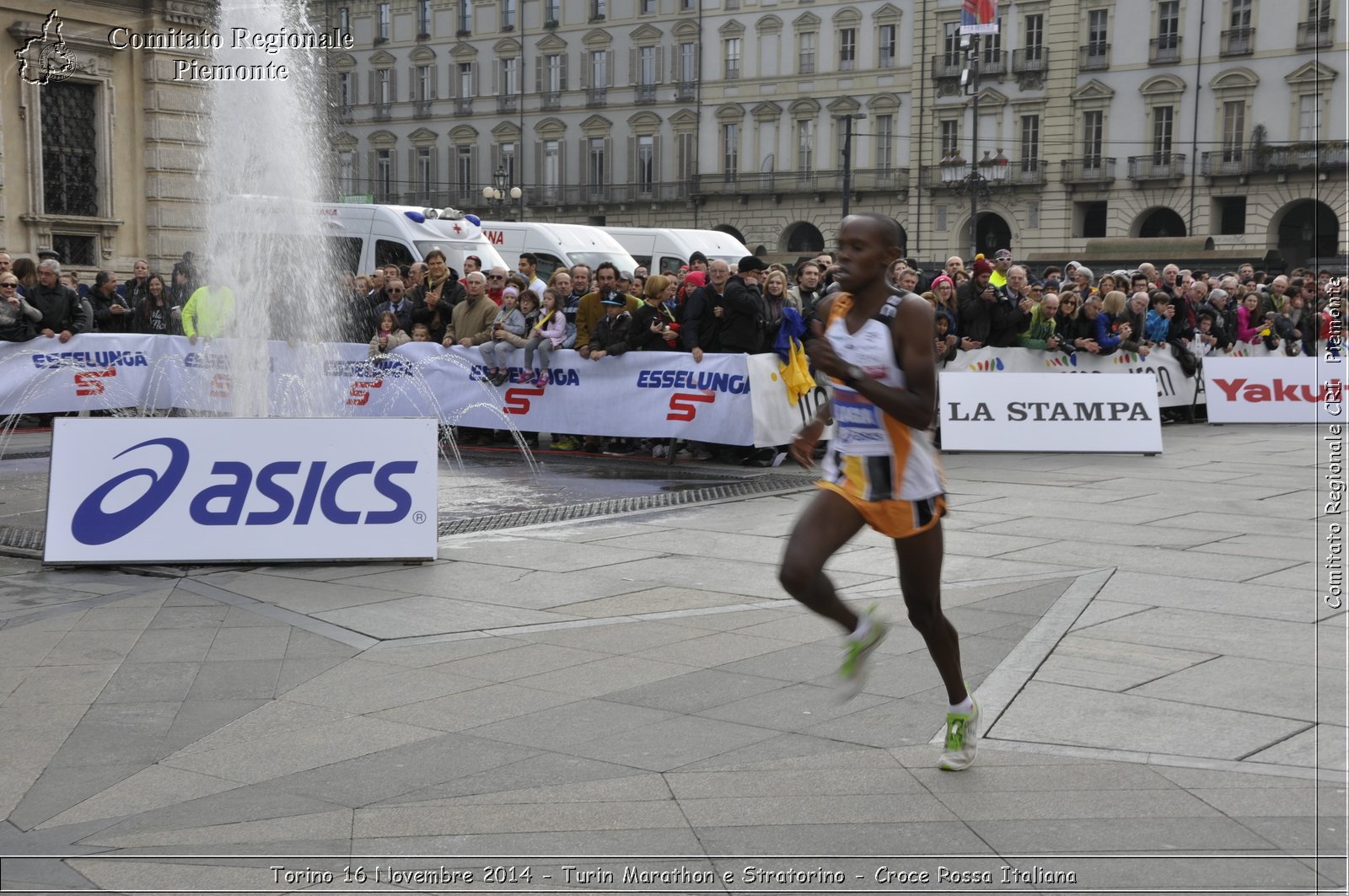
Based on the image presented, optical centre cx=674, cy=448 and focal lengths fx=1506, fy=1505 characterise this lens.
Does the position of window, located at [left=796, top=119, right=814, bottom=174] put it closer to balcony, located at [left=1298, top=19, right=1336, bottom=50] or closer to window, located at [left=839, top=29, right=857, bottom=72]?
window, located at [left=839, top=29, right=857, bottom=72]

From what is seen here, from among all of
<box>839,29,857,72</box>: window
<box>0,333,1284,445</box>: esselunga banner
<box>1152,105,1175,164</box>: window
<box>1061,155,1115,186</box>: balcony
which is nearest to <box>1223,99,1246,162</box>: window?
<box>1152,105,1175,164</box>: window

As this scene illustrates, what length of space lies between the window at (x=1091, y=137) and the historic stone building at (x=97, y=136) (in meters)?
44.0

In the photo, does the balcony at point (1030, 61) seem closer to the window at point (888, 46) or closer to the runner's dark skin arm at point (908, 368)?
the window at point (888, 46)

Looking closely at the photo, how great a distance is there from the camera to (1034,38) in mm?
63188

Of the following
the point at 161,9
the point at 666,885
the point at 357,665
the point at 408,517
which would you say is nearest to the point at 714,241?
the point at 161,9

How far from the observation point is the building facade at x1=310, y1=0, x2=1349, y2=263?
194 ft

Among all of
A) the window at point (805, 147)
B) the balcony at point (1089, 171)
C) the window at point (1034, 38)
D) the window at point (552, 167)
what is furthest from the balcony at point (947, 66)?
the window at point (552, 167)

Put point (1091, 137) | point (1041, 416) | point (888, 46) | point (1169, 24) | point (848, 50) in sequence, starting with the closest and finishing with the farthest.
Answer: point (1041, 416)
point (1169, 24)
point (1091, 137)
point (888, 46)
point (848, 50)

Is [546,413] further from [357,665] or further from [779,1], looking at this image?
[779,1]

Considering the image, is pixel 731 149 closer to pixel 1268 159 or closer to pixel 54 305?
pixel 1268 159

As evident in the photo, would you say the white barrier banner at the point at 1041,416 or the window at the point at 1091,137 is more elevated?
the window at the point at 1091,137

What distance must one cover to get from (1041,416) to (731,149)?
56.7 meters

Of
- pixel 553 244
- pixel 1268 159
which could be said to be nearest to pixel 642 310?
pixel 553 244

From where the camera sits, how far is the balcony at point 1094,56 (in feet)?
203
